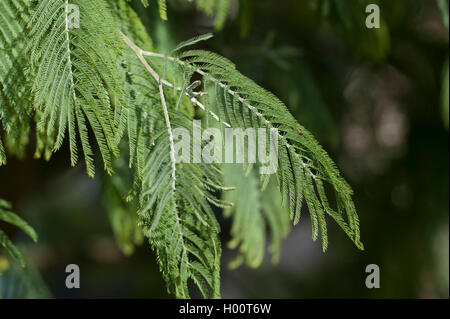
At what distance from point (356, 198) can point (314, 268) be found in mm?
854

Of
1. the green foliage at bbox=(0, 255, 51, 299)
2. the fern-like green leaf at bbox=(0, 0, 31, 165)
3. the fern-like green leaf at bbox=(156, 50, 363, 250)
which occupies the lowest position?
→ the green foliage at bbox=(0, 255, 51, 299)

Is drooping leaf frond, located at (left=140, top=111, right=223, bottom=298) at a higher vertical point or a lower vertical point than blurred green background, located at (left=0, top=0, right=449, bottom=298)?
lower

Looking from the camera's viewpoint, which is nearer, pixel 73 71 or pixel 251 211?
pixel 73 71

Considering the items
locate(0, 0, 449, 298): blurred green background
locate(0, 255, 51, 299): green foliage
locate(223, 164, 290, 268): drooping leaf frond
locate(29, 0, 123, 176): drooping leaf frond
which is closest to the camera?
locate(29, 0, 123, 176): drooping leaf frond

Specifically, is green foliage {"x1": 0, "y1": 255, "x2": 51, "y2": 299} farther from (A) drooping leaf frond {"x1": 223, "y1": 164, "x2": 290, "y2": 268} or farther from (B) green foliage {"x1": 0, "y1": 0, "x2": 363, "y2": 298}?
(B) green foliage {"x1": 0, "y1": 0, "x2": 363, "y2": 298}

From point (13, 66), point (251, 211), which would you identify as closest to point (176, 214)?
point (13, 66)

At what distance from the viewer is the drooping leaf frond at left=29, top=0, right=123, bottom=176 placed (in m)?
0.64

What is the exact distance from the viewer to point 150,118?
72 centimetres

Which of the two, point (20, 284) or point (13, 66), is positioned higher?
point (13, 66)

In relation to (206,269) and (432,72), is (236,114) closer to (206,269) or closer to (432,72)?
(206,269)

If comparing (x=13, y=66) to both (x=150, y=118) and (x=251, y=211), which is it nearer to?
(x=150, y=118)

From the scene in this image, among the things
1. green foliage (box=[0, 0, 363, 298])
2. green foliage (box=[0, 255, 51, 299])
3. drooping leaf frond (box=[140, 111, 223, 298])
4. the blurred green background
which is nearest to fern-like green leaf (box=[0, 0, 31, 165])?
green foliage (box=[0, 0, 363, 298])

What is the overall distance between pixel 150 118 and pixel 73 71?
4.6 inches
